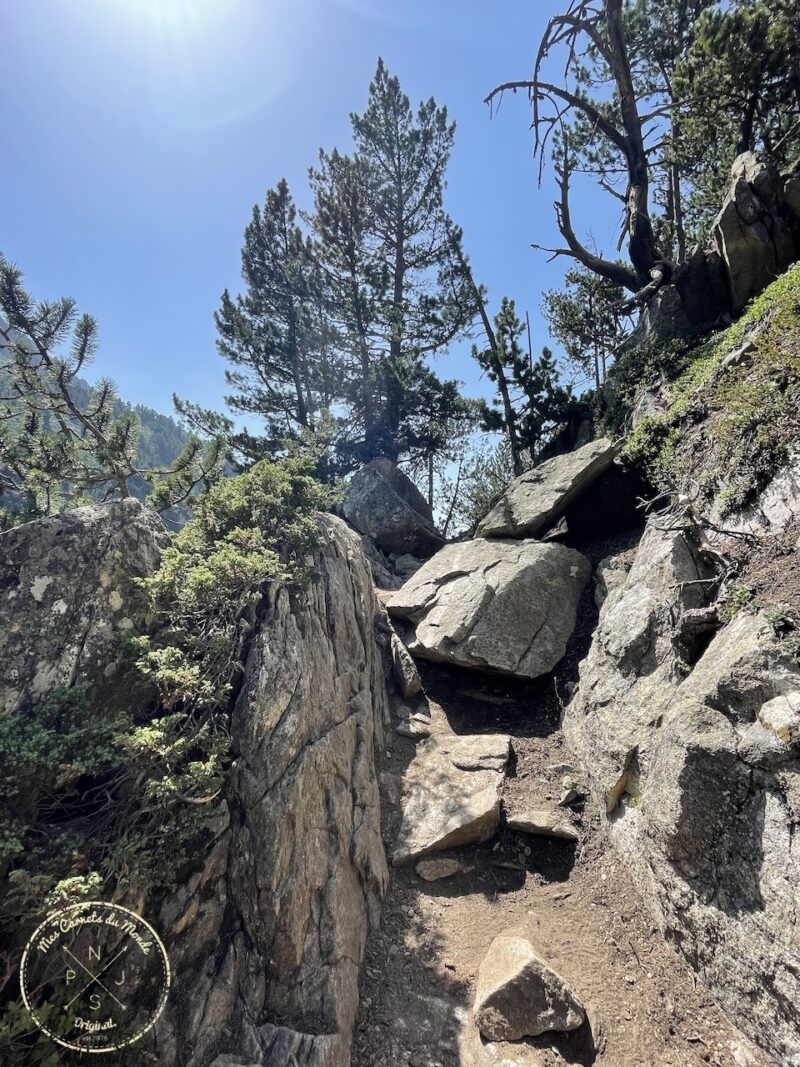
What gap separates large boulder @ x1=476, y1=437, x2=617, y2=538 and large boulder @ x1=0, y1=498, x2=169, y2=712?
26.5ft

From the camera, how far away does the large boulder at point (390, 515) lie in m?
17.5

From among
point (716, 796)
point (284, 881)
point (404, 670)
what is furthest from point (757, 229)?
point (284, 881)

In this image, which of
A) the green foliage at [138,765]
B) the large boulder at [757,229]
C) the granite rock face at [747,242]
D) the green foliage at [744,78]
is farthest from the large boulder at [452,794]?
the green foliage at [744,78]

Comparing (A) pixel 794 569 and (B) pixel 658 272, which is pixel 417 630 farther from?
(B) pixel 658 272

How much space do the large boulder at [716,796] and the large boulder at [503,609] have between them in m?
2.42

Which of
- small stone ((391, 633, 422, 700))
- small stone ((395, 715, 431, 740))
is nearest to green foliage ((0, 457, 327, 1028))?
small stone ((395, 715, 431, 740))

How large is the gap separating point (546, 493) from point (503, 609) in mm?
3229

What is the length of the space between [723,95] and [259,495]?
13485mm

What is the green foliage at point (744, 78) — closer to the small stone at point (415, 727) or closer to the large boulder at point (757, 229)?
the large boulder at point (757, 229)

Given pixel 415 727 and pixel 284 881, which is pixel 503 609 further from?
pixel 284 881

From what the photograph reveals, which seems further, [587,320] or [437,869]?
[587,320]

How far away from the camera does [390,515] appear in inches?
693

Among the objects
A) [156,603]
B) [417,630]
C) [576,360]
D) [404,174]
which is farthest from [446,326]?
[156,603]

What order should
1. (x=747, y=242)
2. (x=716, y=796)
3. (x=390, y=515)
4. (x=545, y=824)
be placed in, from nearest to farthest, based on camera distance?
(x=716, y=796), (x=545, y=824), (x=747, y=242), (x=390, y=515)
